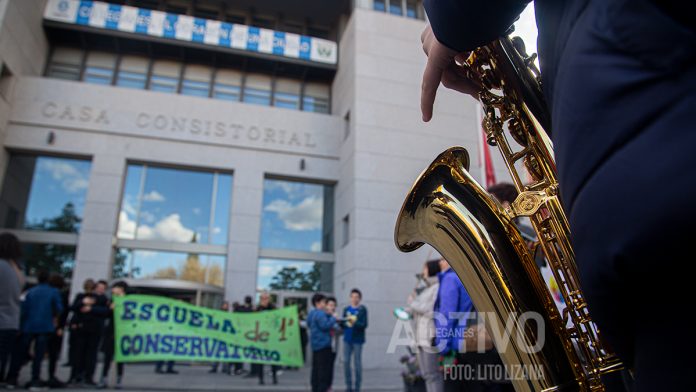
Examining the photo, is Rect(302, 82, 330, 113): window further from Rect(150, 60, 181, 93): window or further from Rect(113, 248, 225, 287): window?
Rect(113, 248, 225, 287): window

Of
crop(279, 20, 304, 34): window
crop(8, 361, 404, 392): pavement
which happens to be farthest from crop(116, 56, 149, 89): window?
crop(8, 361, 404, 392): pavement

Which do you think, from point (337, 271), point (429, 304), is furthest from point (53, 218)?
point (429, 304)

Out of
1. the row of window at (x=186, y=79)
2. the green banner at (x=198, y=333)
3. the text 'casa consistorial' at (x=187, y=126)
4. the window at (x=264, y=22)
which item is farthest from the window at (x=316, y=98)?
the green banner at (x=198, y=333)

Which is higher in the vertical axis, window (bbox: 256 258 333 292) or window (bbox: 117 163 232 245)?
window (bbox: 117 163 232 245)

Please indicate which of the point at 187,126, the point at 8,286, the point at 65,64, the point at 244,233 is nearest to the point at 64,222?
the point at 187,126

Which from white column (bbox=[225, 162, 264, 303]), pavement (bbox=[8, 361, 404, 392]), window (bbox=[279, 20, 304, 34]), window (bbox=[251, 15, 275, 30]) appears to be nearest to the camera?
pavement (bbox=[8, 361, 404, 392])

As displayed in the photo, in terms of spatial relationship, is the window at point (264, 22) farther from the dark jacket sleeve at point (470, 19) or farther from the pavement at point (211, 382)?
the dark jacket sleeve at point (470, 19)

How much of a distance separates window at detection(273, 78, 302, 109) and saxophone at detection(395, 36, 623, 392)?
1787 cm

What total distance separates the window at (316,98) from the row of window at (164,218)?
3.96 metres

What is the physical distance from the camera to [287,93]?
1883 centimetres

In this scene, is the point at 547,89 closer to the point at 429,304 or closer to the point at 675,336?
the point at 675,336

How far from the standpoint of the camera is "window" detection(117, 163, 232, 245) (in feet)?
51.0

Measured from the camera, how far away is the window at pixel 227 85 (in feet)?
58.6

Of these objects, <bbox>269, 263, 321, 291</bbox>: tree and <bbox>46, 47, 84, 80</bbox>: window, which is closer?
<bbox>269, 263, 321, 291</bbox>: tree
